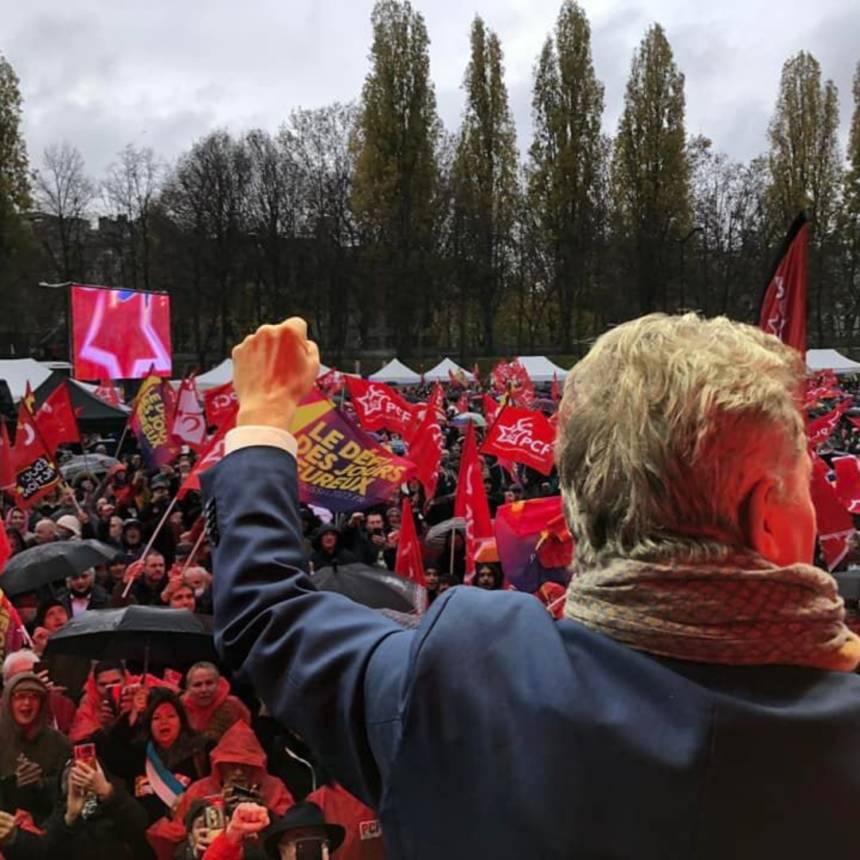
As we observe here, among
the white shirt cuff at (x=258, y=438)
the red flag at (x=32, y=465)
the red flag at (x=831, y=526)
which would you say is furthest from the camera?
the red flag at (x=32, y=465)

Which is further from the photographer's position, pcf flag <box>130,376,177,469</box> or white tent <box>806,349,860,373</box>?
white tent <box>806,349,860,373</box>

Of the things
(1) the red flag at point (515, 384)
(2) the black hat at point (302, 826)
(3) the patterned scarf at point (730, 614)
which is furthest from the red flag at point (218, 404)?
(3) the patterned scarf at point (730, 614)

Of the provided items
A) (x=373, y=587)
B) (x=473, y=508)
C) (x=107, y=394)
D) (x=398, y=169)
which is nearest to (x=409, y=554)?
(x=473, y=508)

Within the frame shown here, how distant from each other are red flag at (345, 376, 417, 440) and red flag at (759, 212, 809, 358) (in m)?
6.50

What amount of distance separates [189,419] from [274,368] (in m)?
12.2

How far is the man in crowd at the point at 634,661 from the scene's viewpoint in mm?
984

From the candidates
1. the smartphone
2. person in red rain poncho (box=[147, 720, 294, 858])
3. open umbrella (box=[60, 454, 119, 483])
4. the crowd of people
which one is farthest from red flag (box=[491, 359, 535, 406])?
the smartphone

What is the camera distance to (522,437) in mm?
10492

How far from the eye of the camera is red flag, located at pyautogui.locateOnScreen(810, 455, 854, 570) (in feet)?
26.0

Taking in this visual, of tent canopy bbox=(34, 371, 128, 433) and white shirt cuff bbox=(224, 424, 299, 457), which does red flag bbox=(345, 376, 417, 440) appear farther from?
white shirt cuff bbox=(224, 424, 299, 457)

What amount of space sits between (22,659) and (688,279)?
177 feet

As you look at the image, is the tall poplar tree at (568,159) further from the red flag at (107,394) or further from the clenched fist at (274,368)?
the clenched fist at (274,368)

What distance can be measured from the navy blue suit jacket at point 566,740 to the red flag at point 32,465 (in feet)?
34.6

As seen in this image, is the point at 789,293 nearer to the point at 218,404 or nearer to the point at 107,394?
the point at 218,404
